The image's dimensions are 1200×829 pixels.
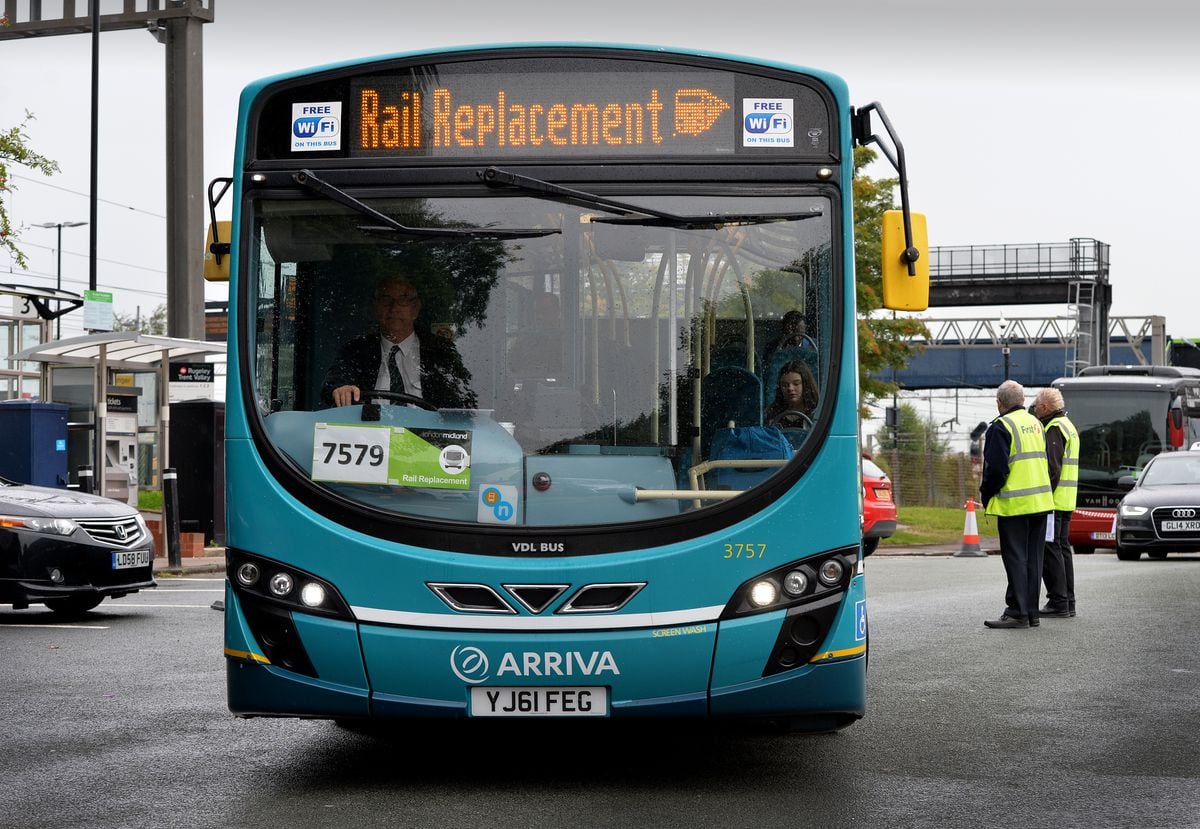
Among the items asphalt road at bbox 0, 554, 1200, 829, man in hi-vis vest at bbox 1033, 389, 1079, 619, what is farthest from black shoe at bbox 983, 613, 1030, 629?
asphalt road at bbox 0, 554, 1200, 829

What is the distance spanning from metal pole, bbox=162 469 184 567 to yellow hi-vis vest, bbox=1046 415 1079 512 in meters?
10.6

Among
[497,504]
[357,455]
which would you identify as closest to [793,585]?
[497,504]

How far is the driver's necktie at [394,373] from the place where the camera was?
22.3ft

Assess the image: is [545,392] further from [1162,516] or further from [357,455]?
[1162,516]

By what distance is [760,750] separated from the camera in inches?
314

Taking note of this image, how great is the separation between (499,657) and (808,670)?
117 cm

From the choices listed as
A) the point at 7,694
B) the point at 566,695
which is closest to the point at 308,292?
the point at 566,695

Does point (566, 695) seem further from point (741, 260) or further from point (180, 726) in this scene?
point (180, 726)

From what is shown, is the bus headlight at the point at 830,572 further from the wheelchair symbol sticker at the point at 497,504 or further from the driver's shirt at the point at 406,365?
the driver's shirt at the point at 406,365

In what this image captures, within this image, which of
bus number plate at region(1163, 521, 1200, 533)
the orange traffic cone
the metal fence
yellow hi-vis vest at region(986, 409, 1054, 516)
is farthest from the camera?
the metal fence

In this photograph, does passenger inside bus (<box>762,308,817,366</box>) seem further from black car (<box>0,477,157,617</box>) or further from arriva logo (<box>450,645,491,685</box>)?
black car (<box>0,477,157,617</box>)

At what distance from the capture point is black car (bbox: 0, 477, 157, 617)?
13.6 meters

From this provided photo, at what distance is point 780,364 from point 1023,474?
668cm

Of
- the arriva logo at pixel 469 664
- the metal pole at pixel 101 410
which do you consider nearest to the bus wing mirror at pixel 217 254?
the arriva logo at pixel 469 664
